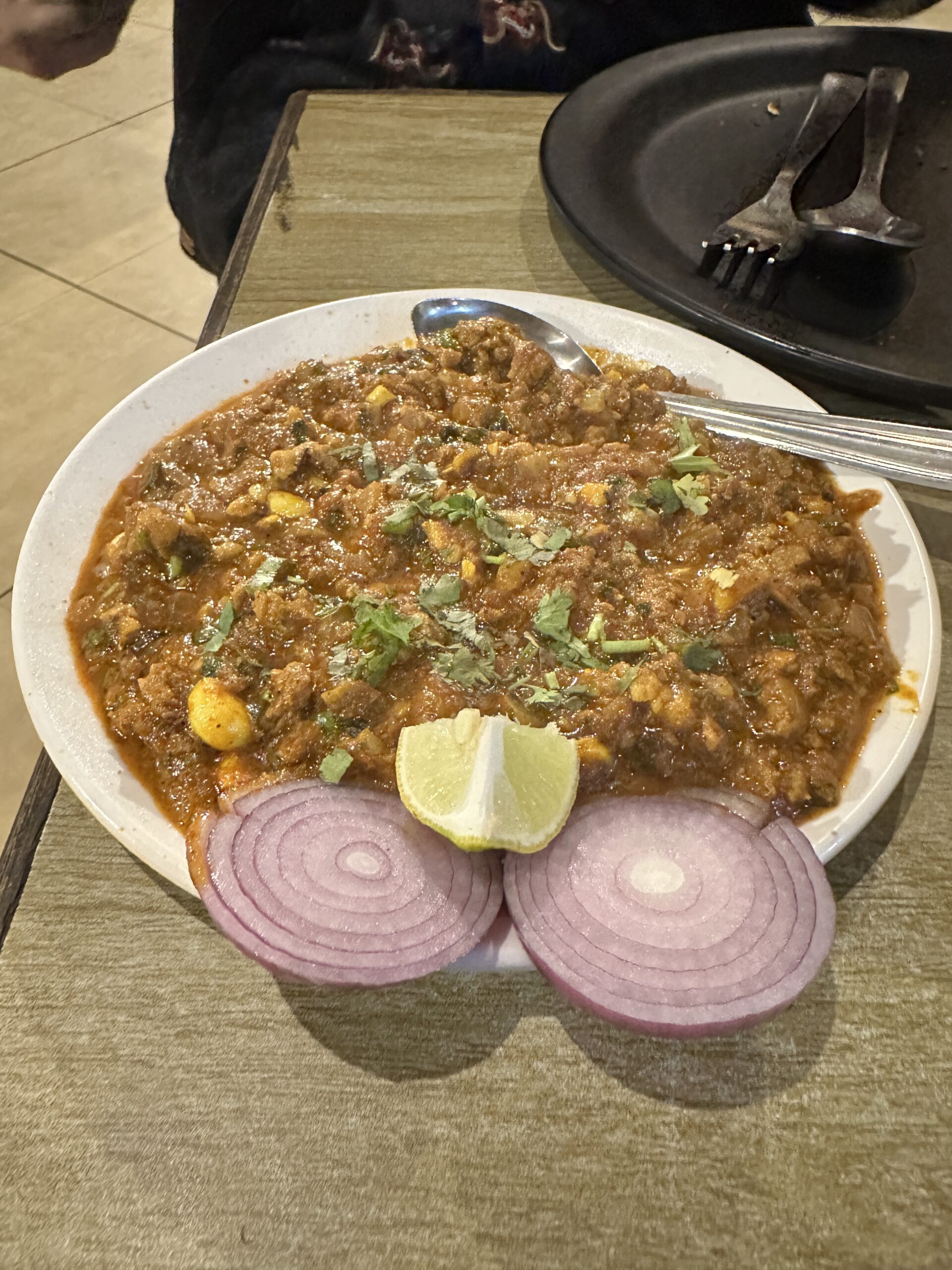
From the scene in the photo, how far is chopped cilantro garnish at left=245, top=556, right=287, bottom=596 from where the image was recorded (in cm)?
218

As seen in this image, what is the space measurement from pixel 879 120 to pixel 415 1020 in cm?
356

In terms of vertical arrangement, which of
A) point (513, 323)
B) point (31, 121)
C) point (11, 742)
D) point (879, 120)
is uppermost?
point (879, 120)

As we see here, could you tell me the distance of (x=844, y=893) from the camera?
181 cm

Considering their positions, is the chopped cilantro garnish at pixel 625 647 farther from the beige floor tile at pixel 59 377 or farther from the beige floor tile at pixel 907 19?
the beige floor tile at pixel 907 19

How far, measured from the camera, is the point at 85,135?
24.5 feet

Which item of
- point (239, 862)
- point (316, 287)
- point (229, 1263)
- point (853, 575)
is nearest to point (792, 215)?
point (853, 575)

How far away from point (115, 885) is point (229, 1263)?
0.75m

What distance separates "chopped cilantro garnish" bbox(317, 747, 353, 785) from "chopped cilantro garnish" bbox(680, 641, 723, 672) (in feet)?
2.79

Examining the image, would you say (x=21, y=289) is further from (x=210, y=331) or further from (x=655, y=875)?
(x=655, y=875)

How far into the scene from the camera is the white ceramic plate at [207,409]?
5.58 ft

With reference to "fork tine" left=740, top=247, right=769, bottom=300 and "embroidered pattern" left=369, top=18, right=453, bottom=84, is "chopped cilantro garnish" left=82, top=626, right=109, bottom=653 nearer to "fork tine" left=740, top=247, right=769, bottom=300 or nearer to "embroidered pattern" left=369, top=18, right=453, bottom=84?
"fork tine" left=740, top=247, right=769, bottom=300

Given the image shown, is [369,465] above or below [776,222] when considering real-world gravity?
below

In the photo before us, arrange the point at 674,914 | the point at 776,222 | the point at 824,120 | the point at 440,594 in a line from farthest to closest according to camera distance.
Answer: the point at 824,120, the point at 776,222, the point at 440,594, the point at 674,914

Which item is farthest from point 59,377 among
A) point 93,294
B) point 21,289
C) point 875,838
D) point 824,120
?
point 875,838
